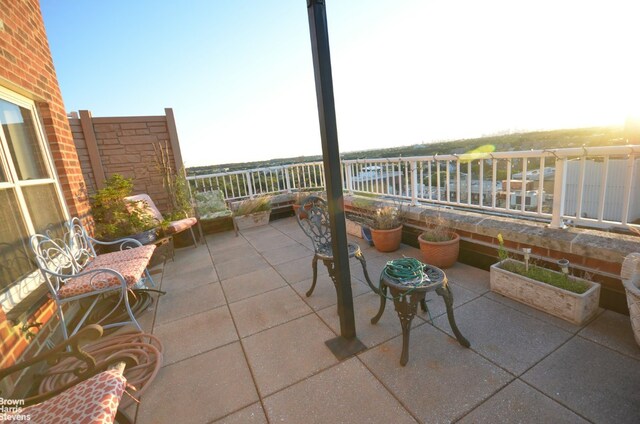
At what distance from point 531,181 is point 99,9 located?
498 cm

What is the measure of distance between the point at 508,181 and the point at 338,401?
2468mm

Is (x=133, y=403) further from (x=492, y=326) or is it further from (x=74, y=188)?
(x=74, y=188)

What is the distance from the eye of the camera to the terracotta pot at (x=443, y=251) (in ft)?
9.09

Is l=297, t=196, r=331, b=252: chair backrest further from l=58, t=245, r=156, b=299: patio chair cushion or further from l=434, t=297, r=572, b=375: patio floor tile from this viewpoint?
l=58, t=245, r=156, b=299: patio chair cushion

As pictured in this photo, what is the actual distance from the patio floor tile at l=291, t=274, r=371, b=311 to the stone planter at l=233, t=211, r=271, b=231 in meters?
2.92

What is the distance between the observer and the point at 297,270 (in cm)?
315

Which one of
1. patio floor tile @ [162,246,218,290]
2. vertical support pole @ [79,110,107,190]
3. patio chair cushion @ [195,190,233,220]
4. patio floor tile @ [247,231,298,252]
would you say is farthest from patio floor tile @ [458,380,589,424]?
vertical support pole @ [79,110,107,190]

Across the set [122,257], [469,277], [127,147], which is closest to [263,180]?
[127,147]

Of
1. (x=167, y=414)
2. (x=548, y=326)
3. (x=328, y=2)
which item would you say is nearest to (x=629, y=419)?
(x=548, y=326)

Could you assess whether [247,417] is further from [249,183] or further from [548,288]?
[249,183]

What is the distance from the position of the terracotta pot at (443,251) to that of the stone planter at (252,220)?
137 inches

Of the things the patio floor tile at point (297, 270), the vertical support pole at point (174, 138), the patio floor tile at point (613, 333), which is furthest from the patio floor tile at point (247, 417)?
the vertical support pole at point (174, 138)

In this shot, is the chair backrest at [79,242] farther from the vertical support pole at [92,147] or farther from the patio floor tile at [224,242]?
the vertical support pole at [92,147]

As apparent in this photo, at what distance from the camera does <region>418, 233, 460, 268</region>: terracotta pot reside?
2771mm
